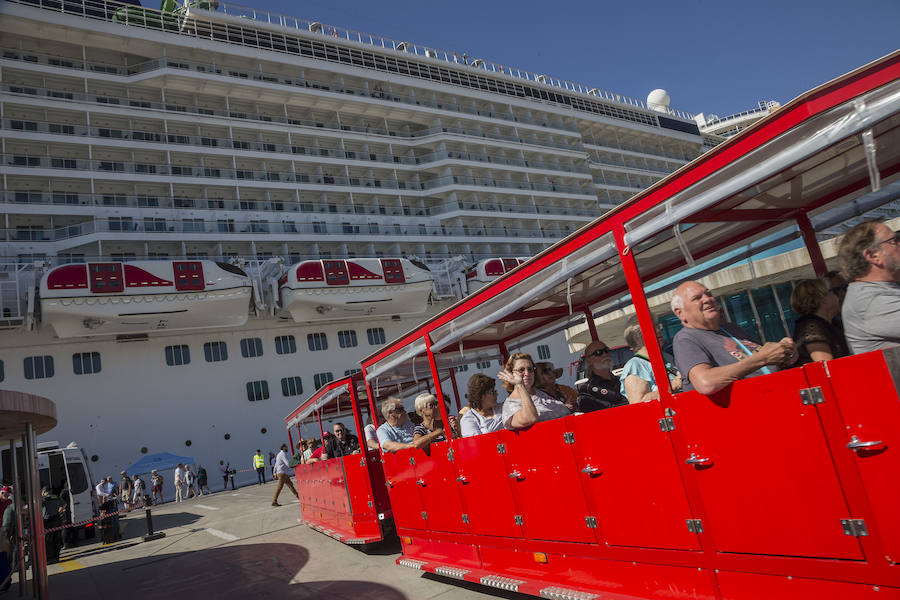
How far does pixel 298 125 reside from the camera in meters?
32.5

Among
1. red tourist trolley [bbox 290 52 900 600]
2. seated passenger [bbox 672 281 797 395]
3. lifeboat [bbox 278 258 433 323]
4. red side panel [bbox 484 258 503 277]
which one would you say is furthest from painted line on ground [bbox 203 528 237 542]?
red side panel [bbox 484 258 503 277]

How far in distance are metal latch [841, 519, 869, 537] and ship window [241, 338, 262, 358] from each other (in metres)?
27.7

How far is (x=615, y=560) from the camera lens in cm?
384

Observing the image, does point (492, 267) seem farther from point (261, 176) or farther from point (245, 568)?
point (245, 568)

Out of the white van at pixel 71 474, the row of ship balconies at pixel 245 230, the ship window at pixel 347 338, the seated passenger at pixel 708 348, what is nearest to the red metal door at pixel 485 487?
the seated passenger at pixel 708 348

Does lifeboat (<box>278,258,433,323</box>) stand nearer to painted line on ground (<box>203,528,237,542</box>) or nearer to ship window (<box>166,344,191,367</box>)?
ship window (<box>166,344,191,367</box>)

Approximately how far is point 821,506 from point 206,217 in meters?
29.4

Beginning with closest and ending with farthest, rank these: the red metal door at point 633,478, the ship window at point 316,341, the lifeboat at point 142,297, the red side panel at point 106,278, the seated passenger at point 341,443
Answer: the red metal door at point 633,478
the seated passenger at point 341,443
the lifeboat at point 142,297
the red side panel at point 106,278
the ship window at point 316,341

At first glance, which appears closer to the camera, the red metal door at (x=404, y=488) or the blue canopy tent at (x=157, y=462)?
the red metal door at (x=404, y=488)

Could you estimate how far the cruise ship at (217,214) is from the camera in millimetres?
23828

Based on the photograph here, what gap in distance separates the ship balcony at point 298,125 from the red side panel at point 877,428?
3183 cm

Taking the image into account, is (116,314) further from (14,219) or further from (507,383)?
(507,383)

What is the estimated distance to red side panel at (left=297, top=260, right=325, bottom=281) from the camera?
1017 inches

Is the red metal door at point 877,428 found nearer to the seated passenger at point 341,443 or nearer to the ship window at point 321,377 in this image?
the seated passenger at point 341,443
